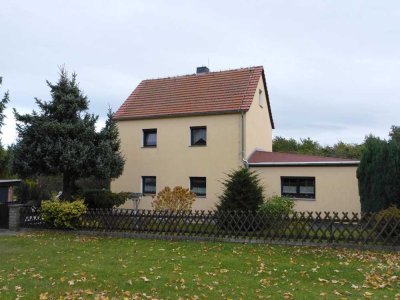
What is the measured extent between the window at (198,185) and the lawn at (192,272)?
833 centimetres

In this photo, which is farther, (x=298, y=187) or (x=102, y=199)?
(x=102, y=199)

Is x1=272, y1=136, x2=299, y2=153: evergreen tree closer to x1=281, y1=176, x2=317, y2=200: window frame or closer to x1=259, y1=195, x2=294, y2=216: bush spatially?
x1=281, y1=176, x2=317, y2=200: window frame

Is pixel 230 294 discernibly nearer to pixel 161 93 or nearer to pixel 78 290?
pixel 78 290

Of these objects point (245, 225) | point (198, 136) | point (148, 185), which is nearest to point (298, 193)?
point (198, 136)

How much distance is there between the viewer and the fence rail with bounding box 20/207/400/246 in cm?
1110

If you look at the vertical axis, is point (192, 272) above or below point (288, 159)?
below

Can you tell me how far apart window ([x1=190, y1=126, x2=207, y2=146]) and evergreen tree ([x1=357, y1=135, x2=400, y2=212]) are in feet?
28.2

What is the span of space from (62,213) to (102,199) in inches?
193

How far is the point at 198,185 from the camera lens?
20188 millimetres

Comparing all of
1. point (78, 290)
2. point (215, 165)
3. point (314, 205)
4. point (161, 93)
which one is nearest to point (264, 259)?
point (78, 290)

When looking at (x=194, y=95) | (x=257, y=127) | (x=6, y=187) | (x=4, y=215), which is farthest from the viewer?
(x=194, y=95)

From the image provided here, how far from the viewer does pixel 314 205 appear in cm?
1742

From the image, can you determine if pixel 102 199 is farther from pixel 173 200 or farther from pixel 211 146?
pixel 211 146

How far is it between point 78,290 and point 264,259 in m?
4.60
